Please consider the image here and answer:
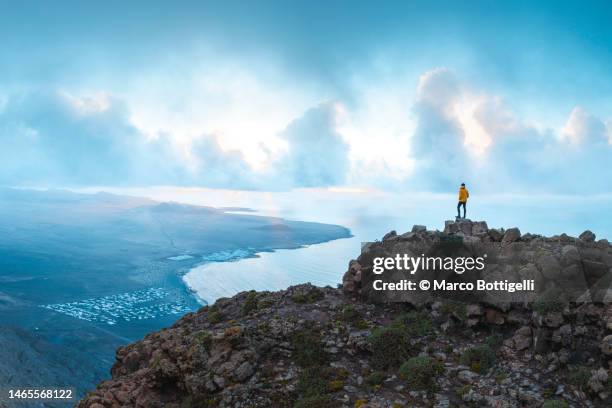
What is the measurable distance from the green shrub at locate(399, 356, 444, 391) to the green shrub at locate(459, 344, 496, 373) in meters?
1.15

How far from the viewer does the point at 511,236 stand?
77.5 feet

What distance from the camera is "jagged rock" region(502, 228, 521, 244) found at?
23.6m

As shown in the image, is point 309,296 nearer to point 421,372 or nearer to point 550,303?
point 421,372

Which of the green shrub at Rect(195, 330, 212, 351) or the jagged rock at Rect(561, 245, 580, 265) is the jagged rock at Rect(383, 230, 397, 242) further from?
the green shrub at Rect(195, 330, 212, 351)

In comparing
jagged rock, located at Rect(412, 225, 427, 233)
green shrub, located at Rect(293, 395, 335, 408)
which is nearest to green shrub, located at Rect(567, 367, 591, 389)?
green shrub, located at Rect(293, 395, 335, 408)

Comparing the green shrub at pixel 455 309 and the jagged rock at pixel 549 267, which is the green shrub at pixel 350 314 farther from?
the jagged rock at pixel 549 267

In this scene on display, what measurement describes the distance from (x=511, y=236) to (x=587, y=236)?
4664 millimetres

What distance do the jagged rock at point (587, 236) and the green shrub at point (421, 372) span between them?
1357 cm

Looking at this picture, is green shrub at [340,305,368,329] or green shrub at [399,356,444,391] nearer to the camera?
green shrub at [399,356,444,391]

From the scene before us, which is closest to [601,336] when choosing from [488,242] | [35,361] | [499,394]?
[499,394]

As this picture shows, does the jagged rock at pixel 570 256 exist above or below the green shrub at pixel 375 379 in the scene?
above

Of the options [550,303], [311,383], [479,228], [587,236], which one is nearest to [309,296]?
[311,383]

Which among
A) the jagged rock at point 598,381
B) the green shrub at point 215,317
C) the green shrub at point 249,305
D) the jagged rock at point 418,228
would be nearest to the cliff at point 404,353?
the jagged rock at point 598,381

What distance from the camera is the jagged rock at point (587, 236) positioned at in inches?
934
